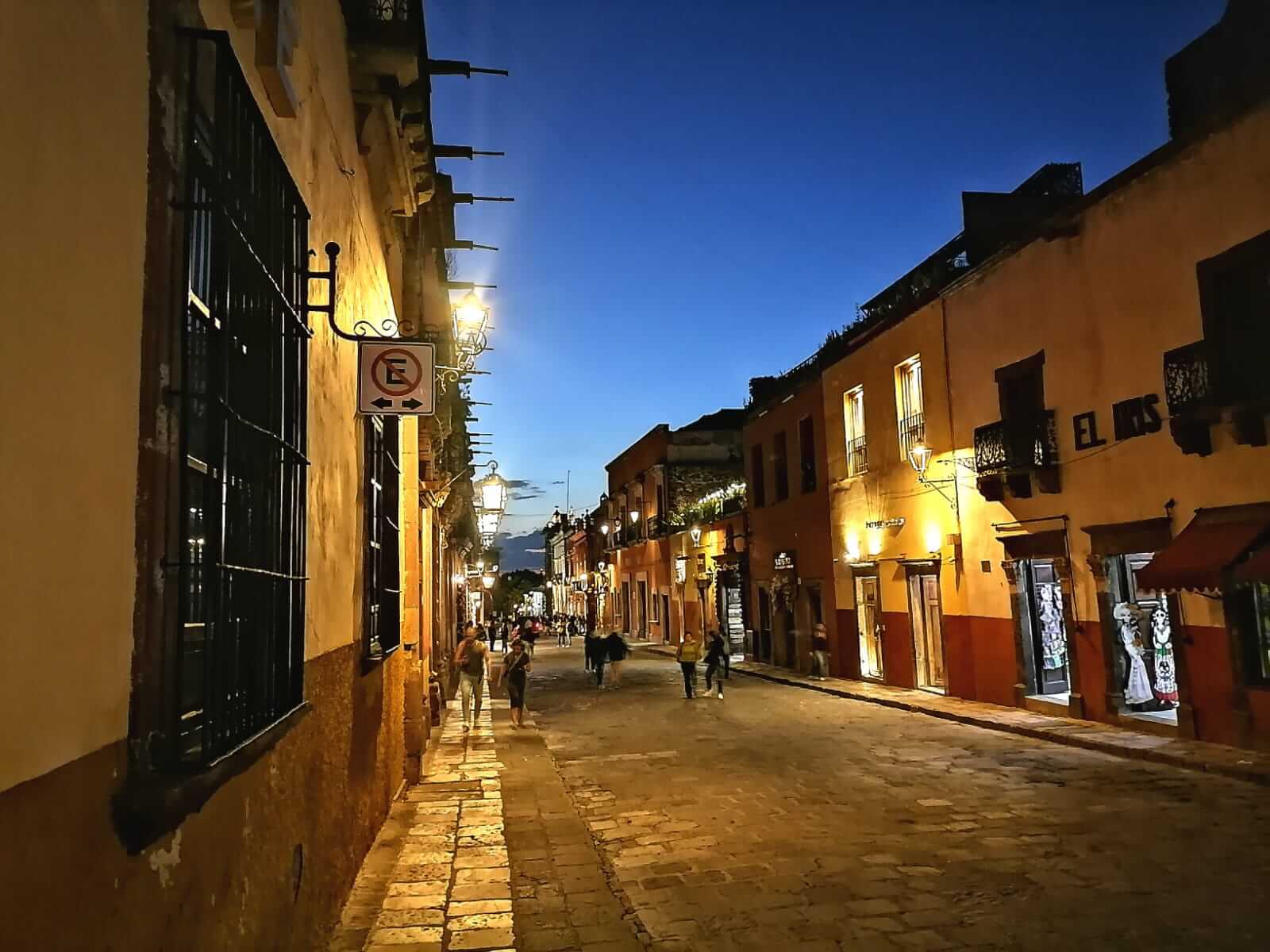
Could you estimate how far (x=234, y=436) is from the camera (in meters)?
3.40

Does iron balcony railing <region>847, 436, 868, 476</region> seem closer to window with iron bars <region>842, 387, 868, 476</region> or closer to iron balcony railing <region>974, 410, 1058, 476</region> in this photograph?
window with iron bars <region>842, 387, 868, 476</region>

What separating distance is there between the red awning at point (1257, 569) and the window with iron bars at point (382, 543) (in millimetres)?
9264

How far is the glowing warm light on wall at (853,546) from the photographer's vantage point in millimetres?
22203

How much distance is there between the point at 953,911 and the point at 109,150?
6.36 metres

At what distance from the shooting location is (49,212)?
199 centimetres

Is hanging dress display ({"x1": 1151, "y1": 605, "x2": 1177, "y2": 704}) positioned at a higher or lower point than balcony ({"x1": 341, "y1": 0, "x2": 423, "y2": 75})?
lower

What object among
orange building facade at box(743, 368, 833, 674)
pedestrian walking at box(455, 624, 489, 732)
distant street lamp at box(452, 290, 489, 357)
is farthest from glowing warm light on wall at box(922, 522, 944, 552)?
distant street lamp at box(452, 290, 489, 357)

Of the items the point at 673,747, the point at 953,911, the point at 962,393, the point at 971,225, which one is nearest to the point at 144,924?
the point at 953,911

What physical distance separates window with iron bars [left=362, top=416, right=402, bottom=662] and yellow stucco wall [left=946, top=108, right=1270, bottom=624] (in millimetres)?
10105

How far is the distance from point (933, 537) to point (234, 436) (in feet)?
56.3

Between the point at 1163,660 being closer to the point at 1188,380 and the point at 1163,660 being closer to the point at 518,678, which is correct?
the point at 1188,380

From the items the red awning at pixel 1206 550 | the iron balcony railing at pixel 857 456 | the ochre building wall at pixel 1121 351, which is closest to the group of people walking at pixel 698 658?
the iron balcony railing at pixel 857 456

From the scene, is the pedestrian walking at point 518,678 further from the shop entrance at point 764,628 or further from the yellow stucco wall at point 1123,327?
the shop entrance at point 764,628

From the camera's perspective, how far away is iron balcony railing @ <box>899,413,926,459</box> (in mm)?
19094
